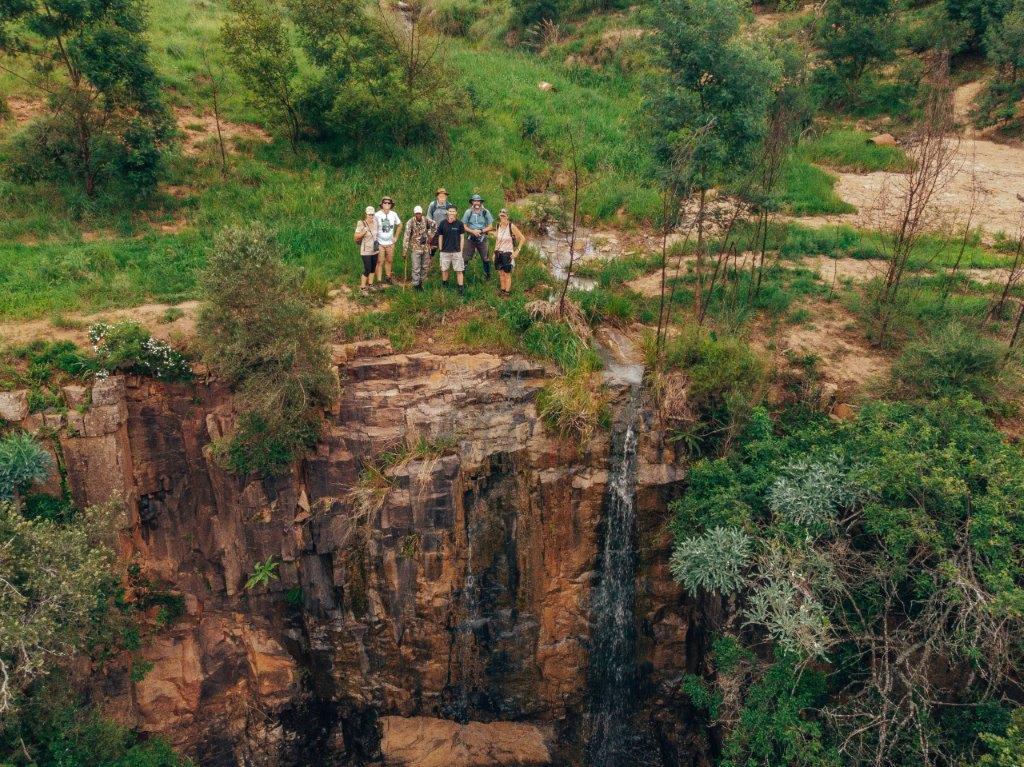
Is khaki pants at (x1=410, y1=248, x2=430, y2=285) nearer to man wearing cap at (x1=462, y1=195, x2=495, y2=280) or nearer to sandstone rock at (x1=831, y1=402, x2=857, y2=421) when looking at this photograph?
man wearing cap at (x1=462, y1=195, x2=495, y2=280)

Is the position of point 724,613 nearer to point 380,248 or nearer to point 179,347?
point 380,248

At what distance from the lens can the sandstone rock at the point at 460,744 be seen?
10828 mm

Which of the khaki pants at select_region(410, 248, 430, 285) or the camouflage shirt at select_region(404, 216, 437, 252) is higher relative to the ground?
the camouflage shirt at select_region(404, 216, 437, 252)

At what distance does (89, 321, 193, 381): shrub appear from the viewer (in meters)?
9.41

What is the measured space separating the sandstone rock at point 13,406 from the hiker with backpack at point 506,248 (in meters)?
7.19

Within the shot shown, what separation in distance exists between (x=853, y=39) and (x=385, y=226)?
1512 centimetres

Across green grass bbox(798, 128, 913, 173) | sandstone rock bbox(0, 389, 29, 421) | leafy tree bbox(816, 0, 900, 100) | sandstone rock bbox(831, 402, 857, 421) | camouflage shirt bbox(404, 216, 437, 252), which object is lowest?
sandstone rock bbox(831, 402, 857, 421)

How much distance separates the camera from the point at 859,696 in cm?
768

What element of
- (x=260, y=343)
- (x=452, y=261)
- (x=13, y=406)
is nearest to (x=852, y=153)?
(x=452, y=261)

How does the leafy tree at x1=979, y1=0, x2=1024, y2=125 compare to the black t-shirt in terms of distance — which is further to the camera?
the leafy tree at x1=979, y1=0, x2=1024, y2=125

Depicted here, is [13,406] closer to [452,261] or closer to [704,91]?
[452,261]

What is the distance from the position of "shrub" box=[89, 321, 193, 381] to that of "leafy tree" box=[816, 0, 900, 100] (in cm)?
1855

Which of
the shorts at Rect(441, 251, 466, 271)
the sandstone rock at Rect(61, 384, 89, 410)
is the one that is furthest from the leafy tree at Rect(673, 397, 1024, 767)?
the sandstone rock at Rect(61, 384, 89, 410)

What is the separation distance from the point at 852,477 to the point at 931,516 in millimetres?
904
